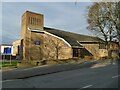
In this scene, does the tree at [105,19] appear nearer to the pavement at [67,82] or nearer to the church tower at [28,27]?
the church tower at [28,27]

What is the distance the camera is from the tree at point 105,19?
4100 centimetres

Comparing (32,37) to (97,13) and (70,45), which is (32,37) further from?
(97,13)

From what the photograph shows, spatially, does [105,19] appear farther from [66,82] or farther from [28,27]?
[66,82]

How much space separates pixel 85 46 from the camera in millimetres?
54688

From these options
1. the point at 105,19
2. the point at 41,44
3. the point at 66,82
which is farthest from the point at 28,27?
the point at 66,82

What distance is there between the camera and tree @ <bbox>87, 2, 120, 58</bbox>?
4100cm

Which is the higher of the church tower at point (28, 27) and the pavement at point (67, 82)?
the church tower at point (28, 27)

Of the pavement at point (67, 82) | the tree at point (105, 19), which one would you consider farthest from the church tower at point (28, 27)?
the pavement at point (67, 82)

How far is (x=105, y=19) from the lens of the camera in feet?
142

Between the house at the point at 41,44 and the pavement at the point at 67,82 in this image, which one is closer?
the pavement at the point at 67,82

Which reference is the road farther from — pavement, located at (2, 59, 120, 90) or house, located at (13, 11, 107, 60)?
house, located at (13, 11, 107, 60)

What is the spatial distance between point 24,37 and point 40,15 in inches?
273

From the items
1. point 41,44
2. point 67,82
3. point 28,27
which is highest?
point 28,27

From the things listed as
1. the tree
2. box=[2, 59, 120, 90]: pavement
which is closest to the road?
box=[2, 59, 120, 90]: pavement
